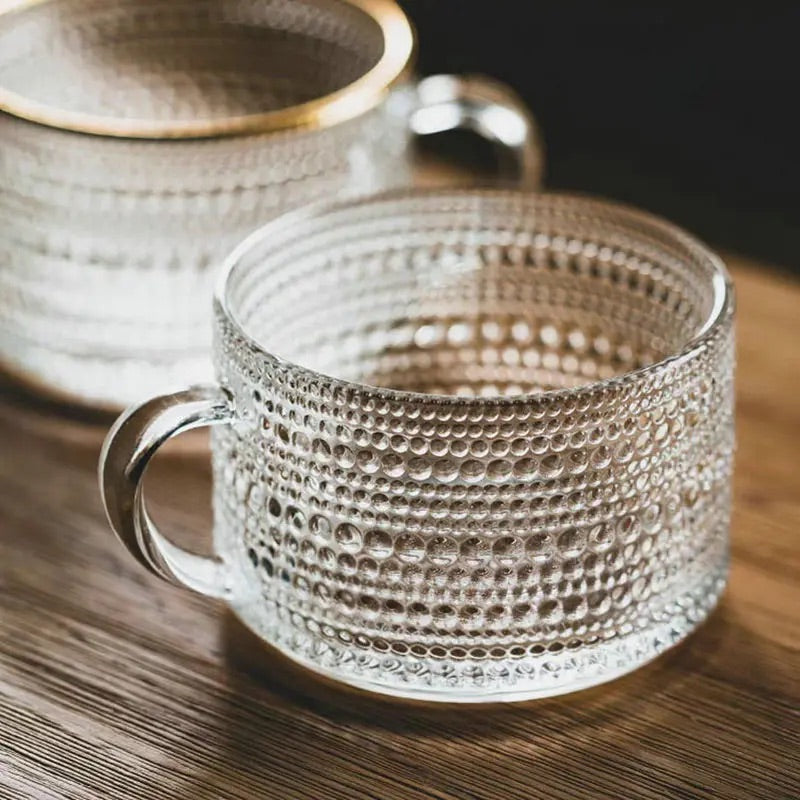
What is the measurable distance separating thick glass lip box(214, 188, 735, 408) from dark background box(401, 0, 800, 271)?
276 millimetres

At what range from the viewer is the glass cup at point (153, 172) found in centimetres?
62

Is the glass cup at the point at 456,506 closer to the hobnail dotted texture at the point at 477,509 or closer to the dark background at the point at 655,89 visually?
the hobnail dotted texture at the point at 477,509

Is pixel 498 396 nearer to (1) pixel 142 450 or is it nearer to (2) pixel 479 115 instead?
(1) pixel 142 450

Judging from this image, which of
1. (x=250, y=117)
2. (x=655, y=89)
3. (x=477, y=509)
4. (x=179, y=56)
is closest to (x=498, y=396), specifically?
(x=477, y=509)

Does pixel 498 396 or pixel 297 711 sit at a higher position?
pixel 498 396

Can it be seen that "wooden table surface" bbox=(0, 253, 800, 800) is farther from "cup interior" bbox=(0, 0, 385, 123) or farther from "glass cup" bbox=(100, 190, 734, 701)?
"cup interior" bbox=(0, 0, 385, 123)

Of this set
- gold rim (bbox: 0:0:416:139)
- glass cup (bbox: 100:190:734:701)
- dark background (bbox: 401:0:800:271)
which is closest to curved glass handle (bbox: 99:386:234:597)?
glass cup (bbox: 100:190:734:701)

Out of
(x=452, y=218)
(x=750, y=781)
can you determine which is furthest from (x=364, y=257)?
(x=750, y=781)

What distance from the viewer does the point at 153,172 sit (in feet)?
2.06

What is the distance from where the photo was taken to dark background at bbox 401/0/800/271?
0.89 meters

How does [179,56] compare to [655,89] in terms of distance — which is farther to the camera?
[655,89]

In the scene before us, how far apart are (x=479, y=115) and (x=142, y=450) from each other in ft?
0.95

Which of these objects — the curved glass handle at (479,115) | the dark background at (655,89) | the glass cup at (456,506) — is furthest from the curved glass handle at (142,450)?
the dark background at (655,89)

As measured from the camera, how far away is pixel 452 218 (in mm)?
615
